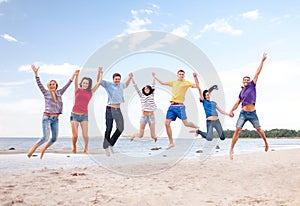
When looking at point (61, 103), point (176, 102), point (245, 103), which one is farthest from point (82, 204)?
point (245, 103)

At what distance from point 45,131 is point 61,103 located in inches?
38.1

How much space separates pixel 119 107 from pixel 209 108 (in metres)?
3.53

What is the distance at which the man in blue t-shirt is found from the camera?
893 centimetres

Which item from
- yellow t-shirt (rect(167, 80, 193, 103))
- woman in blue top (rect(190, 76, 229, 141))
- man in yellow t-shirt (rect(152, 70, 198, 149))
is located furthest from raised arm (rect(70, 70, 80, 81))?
woman in blue top (rect(190, 76, 229, 141))

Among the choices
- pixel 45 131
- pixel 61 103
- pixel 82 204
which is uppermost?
pixel 61 103

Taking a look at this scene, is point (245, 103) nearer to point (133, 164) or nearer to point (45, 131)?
point (45, 131)

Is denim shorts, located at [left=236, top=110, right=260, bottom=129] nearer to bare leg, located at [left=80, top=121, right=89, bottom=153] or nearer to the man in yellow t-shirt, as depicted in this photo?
the man in yellow t-shirt

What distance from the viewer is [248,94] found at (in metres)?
10.2

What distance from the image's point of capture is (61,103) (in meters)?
9.00

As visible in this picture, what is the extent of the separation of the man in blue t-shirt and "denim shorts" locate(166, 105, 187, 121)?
5.89ft

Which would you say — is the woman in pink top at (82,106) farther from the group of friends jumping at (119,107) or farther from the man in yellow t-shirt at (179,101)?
the man in yellow t-shirt at (179,101)

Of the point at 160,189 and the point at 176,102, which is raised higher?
the point at 176,102

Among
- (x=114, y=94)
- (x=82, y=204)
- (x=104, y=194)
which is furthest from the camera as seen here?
(x=104, y=194)

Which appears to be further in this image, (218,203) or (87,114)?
(218,203)
